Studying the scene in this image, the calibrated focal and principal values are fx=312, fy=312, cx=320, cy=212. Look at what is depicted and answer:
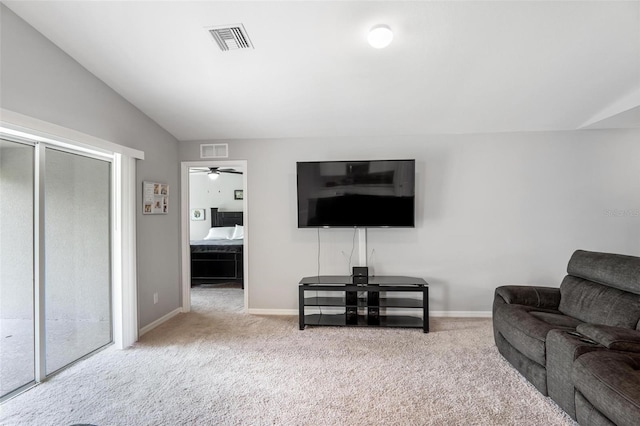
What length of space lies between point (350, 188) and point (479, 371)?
2.22 m

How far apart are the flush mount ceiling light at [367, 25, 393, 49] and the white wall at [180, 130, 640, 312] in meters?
1.76

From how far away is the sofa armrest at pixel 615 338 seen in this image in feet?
6.13

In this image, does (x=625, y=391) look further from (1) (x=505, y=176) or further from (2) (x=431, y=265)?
(1) (x=505, y=176)

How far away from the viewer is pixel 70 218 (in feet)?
9.25

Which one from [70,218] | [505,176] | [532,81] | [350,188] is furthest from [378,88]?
[70,218]

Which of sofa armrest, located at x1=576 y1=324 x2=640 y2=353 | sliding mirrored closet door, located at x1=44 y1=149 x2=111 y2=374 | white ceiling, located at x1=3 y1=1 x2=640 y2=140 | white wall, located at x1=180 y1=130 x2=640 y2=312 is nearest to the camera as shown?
sofa armrest, located at x1=576 y1=324 x2=640 y2=353

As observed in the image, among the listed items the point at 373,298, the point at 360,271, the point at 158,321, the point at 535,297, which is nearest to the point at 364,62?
the point at 360,271

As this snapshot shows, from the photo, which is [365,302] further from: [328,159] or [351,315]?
[328,159]

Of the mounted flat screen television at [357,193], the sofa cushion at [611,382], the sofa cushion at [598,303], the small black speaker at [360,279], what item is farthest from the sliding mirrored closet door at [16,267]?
the sofa cushion at [598,303]

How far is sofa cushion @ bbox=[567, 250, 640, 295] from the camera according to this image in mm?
2299

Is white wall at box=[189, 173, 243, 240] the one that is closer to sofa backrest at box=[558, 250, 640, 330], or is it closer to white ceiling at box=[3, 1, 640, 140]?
white ceiling at box=[3, 1, 640, 140]

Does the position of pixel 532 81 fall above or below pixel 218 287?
above

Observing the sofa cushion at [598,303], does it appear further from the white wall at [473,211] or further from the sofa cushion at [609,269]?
the white wall at [473,211]

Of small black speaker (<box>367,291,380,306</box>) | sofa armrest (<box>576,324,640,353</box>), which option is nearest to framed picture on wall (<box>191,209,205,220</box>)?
small black speaker (<box>367,291,380,306</box>)
